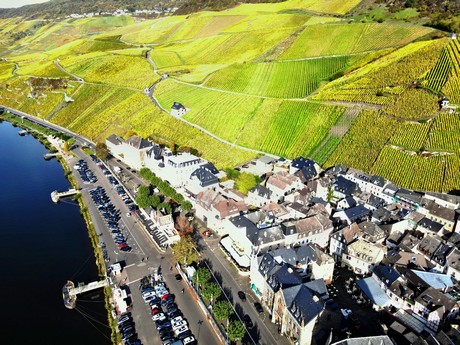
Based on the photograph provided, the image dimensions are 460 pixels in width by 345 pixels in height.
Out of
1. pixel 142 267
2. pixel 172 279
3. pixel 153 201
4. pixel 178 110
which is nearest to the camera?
pixel 172 279

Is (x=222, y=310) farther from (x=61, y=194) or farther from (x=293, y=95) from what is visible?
(x=293, y=95)

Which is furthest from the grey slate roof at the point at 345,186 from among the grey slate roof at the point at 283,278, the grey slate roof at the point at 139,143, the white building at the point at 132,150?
the grey slate roof at the point at 139,143

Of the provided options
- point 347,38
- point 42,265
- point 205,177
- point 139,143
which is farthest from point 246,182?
point 347,38

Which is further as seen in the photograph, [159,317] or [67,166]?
[67,166]

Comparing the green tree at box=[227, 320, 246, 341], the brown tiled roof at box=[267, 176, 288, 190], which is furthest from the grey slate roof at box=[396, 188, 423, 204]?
the green tree at box=[227, 320, 246, 341]

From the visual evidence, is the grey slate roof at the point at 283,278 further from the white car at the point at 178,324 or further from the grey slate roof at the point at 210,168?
the grey slate roof at the point at 210,168

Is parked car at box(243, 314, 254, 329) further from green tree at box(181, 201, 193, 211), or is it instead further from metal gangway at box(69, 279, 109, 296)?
green tree at box(181, 201, 193, 211)
